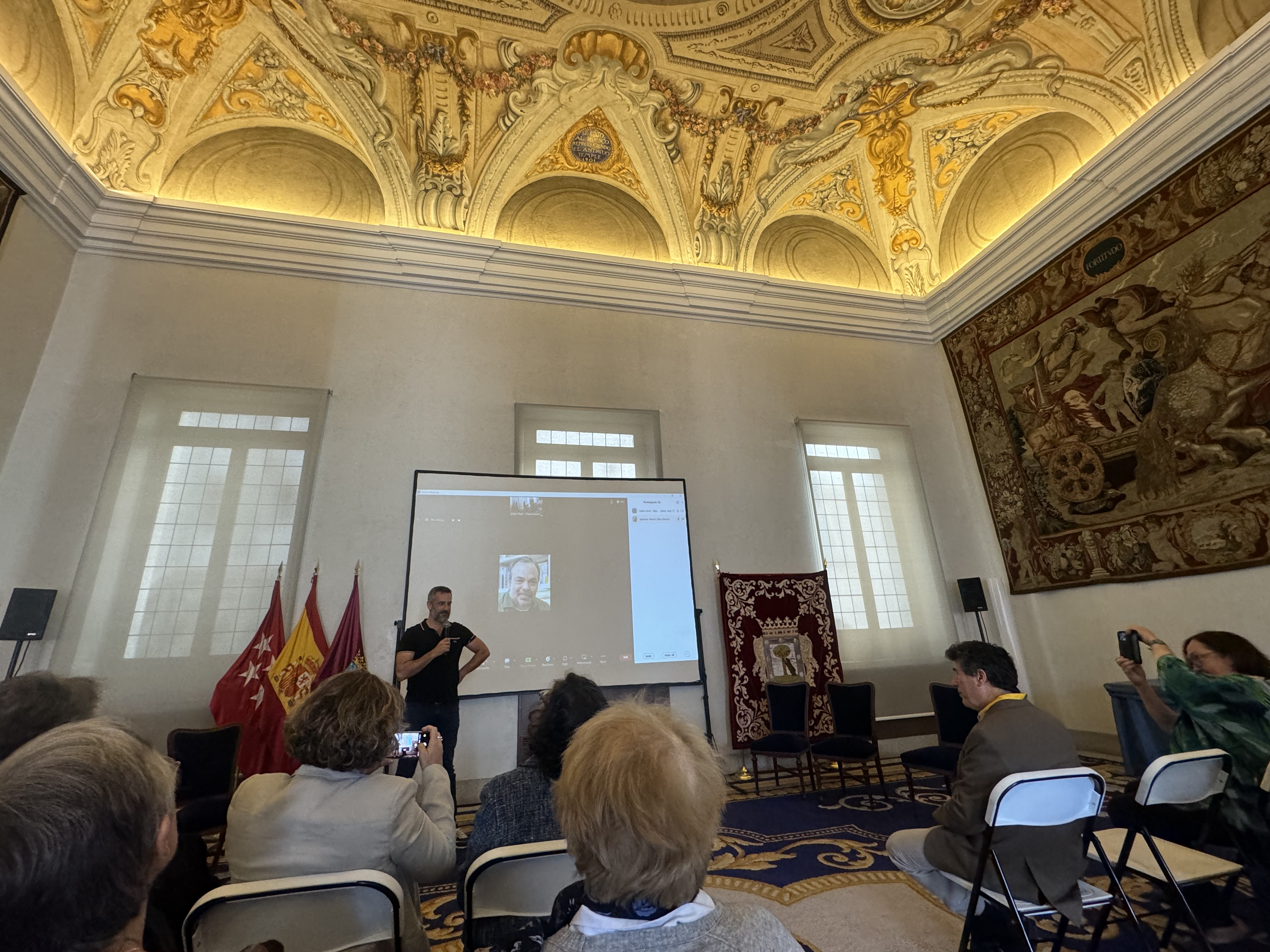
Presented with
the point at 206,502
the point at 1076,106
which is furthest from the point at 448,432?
the point at 1076,106

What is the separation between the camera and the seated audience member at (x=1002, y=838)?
5.82 feet

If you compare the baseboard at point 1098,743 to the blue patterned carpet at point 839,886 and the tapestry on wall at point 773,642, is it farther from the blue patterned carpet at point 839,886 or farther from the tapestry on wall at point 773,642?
the tapestry on wall at point 773,642

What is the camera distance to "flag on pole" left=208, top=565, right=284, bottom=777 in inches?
157

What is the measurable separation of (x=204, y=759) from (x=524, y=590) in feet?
7.19

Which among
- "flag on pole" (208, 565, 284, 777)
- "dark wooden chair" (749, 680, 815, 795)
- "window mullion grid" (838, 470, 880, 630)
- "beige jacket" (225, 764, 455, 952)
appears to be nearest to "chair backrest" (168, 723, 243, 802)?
"flag on pole" (208, 565, 284, 777)

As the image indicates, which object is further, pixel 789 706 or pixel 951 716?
pixel 789 706

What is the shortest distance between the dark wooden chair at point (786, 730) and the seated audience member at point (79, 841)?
4.09 m

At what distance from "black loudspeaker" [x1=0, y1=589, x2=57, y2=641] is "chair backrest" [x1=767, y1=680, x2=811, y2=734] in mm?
5097

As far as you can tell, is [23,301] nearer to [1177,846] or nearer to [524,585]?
[524,585]

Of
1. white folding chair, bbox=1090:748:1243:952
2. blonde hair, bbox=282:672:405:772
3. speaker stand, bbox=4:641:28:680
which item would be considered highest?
speaker stand, bbox=4:641:28:680

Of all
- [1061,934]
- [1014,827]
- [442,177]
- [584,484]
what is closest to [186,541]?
[584,484]

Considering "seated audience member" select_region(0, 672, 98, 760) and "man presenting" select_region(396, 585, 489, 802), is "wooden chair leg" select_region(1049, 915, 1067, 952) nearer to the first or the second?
"seated audience member" select_region(0, 672, 98, 760)

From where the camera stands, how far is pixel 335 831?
1413 mm

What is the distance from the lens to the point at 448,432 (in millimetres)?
5141
